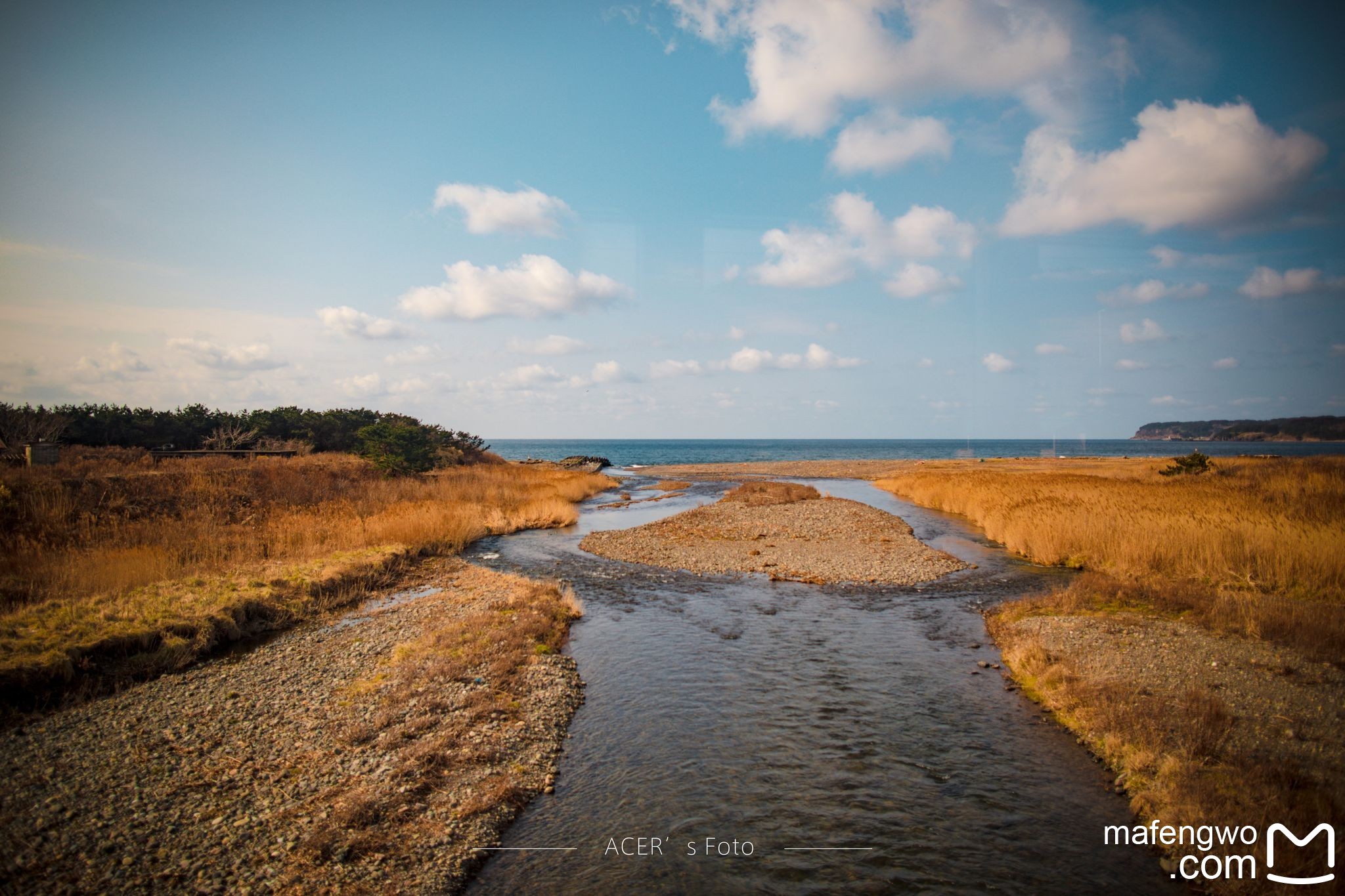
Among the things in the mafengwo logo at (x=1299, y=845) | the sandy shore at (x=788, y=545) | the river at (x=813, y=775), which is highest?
the mafengwo logo at (x=1299, y=845)

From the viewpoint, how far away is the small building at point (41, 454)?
25734 mm

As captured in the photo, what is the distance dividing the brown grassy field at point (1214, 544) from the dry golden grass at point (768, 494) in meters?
13.3

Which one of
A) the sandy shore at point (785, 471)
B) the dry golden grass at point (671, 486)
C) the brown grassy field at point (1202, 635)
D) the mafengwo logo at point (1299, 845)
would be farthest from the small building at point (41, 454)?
the sandy shore at point (785, 471)

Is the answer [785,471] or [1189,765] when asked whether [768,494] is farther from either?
[785,471]

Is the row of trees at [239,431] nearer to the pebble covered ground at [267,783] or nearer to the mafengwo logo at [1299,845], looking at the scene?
the pebble covered ground at [267,783]

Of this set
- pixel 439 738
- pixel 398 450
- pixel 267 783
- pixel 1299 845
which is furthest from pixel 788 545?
pixel 398 450

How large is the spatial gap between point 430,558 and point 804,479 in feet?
183

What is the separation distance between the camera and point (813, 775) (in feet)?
29.6

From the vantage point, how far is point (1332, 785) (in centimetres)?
741

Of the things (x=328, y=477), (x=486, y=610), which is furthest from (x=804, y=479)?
(x=486, y=610)

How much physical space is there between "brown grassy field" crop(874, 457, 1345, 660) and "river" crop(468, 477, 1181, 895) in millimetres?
5226

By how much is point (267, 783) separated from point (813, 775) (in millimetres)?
7627

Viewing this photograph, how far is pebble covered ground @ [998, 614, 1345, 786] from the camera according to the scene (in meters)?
8.48

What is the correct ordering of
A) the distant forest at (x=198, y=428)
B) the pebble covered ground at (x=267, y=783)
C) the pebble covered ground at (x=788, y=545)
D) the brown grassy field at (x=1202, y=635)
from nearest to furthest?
the pebble covered ground at (x=267, y=783), the brown grassy field at (x=1202, y=635), the pebble covered ground at (x=788, y=545), the distant forest at (x=198, y=428)
